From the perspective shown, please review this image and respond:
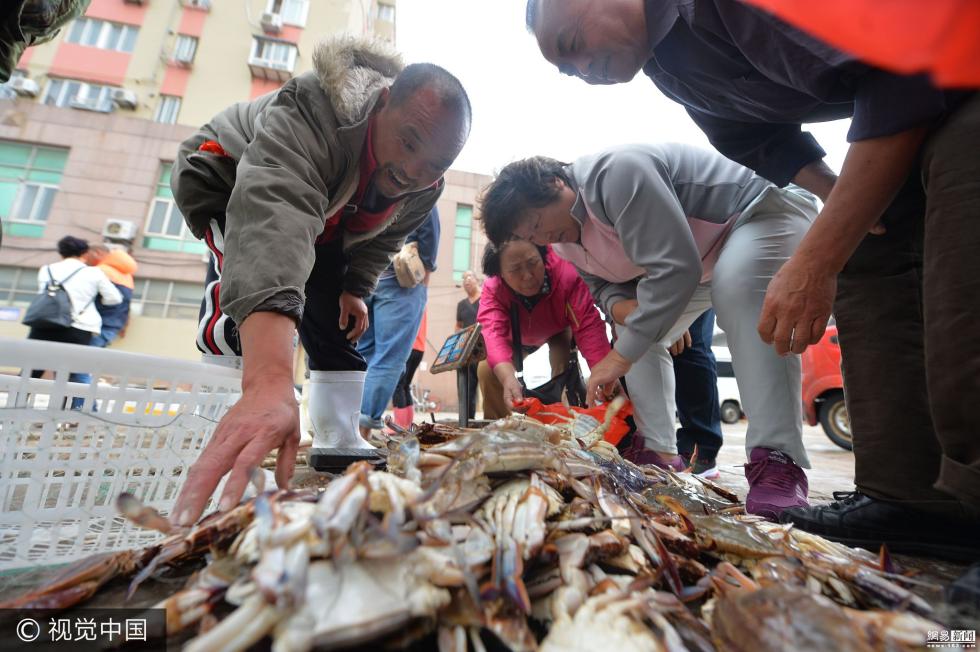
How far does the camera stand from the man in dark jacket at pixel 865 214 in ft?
2.86

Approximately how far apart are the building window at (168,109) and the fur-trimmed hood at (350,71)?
49.3ft

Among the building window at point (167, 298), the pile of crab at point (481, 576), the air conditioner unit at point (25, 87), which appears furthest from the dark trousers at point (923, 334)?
the air conditioner unit at point (25, 87)

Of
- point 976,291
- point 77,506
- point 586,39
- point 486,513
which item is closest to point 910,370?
point 976,291

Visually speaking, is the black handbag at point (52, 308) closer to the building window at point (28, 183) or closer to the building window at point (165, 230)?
the building window at point (165, 230)

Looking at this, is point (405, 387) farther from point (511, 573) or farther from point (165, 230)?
point (165, 230)

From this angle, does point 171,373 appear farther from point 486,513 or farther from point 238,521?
point 486,513

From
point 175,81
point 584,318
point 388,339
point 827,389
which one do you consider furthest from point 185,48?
point 827,389

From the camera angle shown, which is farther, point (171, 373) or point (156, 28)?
point (156, 28)

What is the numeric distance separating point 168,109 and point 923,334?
1727 cm

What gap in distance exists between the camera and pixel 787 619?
561mm

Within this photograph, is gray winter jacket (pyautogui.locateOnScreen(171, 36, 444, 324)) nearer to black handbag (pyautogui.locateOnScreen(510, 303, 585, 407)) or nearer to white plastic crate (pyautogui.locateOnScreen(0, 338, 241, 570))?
white plastic crate (pyautogui.locateOnScreen(0, 338, 241, 570))

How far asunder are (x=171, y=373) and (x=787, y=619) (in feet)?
4.15

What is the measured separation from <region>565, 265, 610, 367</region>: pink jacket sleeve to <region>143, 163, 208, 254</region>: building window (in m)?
12.5

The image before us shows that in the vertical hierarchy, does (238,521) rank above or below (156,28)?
below
